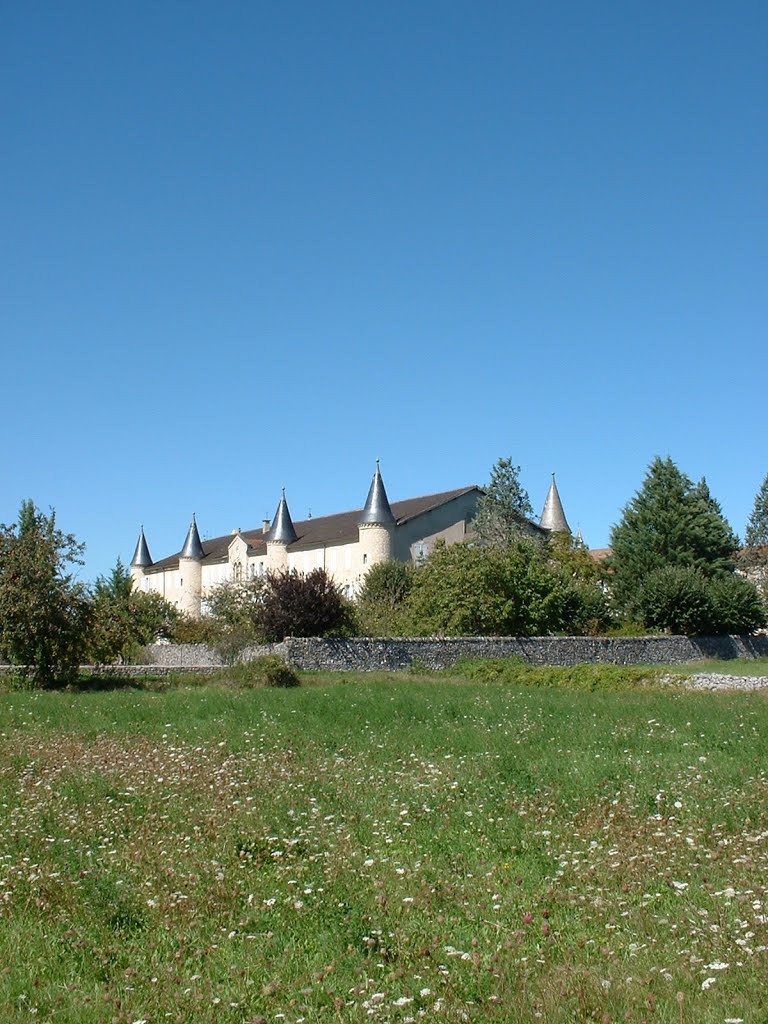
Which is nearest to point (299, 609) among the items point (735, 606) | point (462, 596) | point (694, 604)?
point (462, 596)

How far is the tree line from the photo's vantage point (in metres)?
29.4

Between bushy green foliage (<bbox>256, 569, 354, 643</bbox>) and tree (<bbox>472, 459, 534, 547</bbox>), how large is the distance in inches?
957

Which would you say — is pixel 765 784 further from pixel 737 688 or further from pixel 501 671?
pixel 501 671

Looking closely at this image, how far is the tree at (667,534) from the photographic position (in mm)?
51781

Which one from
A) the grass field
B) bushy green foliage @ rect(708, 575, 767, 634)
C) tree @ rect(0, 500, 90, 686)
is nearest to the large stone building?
bushy green foliage @ rect(708, 575, 767, 634)

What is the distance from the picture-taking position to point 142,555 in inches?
3873

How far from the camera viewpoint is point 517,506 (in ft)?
218

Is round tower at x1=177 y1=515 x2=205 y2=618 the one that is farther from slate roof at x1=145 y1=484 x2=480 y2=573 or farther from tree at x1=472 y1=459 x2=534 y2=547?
tree at x1=472 y1=459 x2=534 y2=547

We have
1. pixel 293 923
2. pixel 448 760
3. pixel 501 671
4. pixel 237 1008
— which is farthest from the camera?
pixel 501 671

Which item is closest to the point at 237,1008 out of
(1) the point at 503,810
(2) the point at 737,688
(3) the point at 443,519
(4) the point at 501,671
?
(1) the point at 503,810

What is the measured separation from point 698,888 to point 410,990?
8.54ft

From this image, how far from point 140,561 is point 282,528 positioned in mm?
26959

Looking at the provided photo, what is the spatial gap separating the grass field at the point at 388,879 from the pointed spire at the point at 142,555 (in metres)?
85.5

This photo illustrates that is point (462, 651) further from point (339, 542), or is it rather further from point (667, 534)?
point (339, 542)
